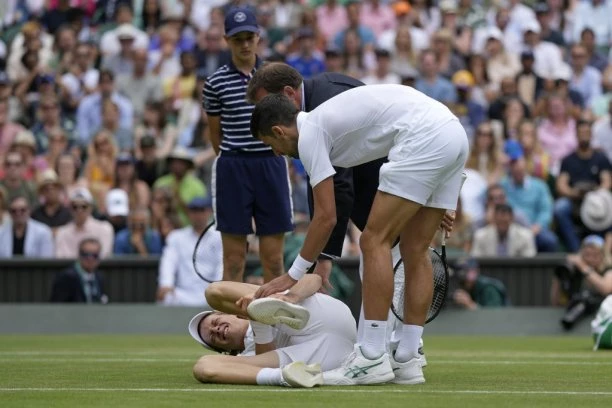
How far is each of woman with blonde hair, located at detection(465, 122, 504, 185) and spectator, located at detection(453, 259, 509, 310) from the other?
103 inches

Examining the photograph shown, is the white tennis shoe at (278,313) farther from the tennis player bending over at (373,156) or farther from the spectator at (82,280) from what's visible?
the spectator at (82,280)

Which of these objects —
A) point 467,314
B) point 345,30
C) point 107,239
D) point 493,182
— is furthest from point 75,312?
point 345,30

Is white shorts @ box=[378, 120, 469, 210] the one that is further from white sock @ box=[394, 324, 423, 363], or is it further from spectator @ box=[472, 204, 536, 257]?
spectator @ box=[472, 204, 536, 257]

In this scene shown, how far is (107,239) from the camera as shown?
17000mm

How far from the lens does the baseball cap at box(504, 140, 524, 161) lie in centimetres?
1814

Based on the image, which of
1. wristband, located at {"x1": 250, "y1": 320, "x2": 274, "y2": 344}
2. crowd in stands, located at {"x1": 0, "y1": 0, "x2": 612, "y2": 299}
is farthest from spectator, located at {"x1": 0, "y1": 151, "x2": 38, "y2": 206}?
wristband, located at {"x1": 250, "y1": 320, "x2": 274, "y2": 344}

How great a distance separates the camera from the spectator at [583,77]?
20.6m

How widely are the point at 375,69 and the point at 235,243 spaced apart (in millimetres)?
9150

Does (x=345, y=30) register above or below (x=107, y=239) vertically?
above

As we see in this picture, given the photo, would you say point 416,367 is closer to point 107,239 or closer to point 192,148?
point 107,239

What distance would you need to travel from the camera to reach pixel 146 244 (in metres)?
17.1

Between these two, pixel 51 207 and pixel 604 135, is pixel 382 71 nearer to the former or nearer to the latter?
pixel 604 135

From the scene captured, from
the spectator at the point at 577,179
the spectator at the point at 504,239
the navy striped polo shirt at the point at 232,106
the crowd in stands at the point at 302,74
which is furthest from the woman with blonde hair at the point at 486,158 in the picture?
the navy striped polo shirt at the point at 232,106

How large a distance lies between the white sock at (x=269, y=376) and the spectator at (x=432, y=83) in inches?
453
